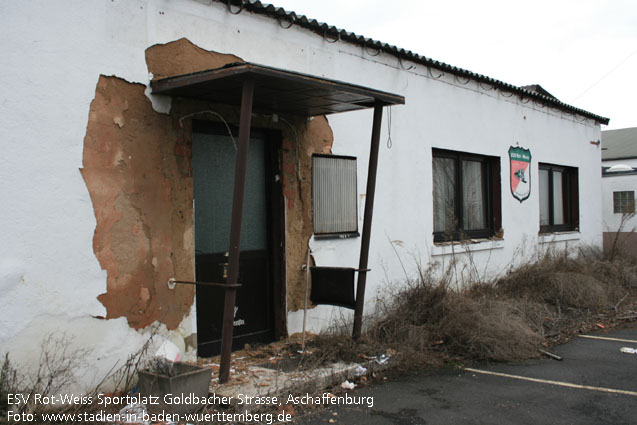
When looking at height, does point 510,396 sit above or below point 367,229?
below

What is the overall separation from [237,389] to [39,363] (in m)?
1.53

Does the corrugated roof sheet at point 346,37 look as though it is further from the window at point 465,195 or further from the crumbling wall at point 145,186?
the window at point 465,195

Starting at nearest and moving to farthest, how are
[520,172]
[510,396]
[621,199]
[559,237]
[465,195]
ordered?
1. [510,396]
2. [465,195]
3. [520,172]
4. [559,237]
5. [621,199]

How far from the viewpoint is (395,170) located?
7953 mm

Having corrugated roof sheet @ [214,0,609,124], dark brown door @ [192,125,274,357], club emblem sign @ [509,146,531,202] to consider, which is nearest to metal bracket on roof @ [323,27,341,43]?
corrugated roof sheet @ [214,0,609,124]

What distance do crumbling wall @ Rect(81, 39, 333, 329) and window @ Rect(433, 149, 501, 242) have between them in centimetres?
435

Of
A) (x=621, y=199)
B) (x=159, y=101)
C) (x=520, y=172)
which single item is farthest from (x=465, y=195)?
(x=621, y=199)

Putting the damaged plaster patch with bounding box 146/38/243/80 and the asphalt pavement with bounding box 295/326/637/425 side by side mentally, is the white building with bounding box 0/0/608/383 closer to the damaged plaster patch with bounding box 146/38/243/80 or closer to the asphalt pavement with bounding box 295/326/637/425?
the damaged plaster patch with bounding box 146/38/243/80

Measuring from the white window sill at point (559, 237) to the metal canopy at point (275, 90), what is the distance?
21.8 ft

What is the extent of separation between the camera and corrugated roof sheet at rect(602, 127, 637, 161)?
2344cm

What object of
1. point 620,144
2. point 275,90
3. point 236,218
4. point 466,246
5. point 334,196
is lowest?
point 466,246

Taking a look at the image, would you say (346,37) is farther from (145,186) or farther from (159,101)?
(145,186)

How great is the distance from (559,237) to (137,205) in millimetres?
9539

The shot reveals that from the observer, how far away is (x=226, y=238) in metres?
6.09
